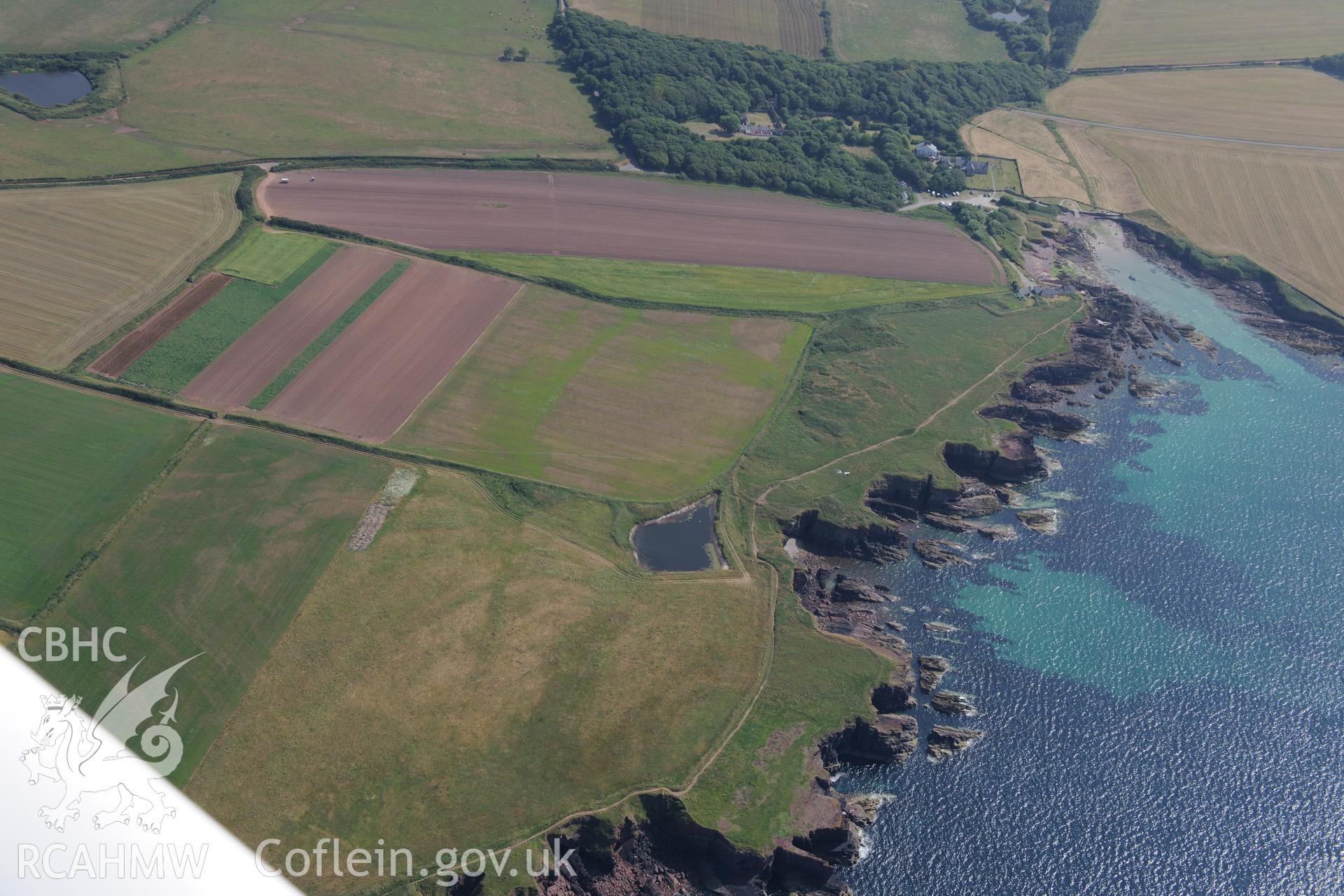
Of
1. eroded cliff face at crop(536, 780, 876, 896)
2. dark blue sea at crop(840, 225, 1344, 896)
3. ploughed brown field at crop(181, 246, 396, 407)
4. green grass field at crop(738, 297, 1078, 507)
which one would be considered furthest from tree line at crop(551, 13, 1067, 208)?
eroded cliff face at crop(536, 780, 876, 896)

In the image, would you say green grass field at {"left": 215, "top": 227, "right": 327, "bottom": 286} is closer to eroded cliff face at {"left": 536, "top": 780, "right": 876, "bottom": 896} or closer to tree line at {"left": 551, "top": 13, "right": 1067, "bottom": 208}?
tree line at {"left": 551, "top": 13, "right": 1067, "bottom": 208}

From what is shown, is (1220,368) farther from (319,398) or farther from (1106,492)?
(319,398)

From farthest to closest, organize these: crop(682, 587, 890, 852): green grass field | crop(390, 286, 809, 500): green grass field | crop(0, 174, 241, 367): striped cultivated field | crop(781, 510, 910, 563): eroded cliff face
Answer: crop(0, 174, 241, 367): striped cultivated field < crop(390, 286, 809, 500): green grass field < crop(781, 510, 910, 563): eroded cliff face < crop(682, 587, 890, 852): green grass field

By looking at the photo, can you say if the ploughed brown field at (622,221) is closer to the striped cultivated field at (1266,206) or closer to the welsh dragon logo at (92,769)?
the striped cultivated field at (1266,206)

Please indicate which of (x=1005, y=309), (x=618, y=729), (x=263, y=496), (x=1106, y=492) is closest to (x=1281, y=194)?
(x=1005, y=309)

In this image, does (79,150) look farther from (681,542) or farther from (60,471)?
(681,542)

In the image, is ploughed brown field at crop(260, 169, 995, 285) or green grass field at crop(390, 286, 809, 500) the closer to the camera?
green grass field at crop(390, 286, 809, 500)
